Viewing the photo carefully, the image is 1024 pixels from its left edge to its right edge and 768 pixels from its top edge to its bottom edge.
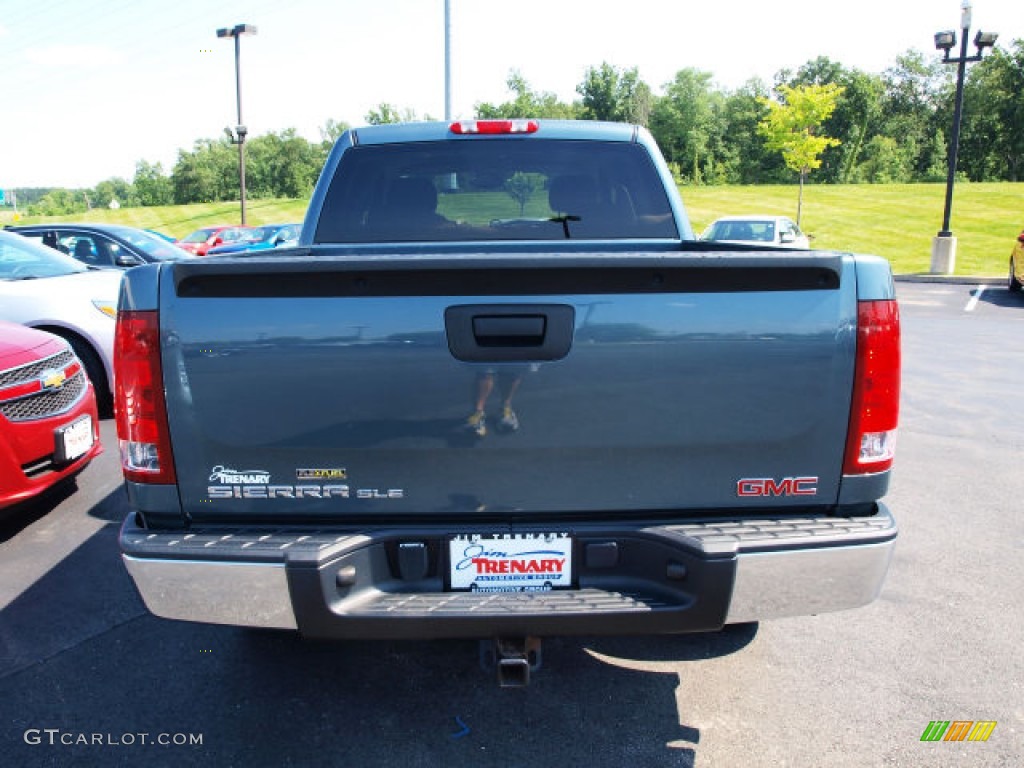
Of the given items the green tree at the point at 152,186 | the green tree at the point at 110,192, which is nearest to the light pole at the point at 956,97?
the green tree at the point at 152,186

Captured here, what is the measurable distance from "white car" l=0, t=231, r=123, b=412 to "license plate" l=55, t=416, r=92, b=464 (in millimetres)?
1544

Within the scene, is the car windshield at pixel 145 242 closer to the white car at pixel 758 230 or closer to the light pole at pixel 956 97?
the white car at pixel 758 230

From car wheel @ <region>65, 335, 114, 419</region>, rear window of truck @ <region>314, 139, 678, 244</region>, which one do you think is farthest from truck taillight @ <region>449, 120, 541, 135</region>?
car wheel @ <region>65, 335, 114, 419</region>

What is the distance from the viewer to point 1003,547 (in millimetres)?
4176

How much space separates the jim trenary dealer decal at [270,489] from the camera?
7.06ft

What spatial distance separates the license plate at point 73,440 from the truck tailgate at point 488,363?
9.02ft

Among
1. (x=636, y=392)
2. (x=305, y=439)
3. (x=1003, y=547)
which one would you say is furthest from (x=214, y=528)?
(x=1003, y=547)

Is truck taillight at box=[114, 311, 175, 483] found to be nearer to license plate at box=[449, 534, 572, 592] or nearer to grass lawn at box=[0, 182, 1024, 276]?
license plate at box=[449, 534, 572, 592]

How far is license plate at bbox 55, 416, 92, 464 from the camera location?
4348 millimetres

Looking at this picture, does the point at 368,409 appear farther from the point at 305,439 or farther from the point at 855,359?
the point at 855,359

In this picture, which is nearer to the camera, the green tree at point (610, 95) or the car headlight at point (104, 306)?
the car headlight at point (104, 306)

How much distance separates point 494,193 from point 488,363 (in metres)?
2.09

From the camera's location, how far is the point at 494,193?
3.95 metres

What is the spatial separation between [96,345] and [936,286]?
19.5m
